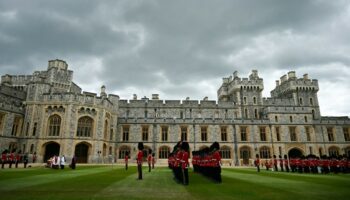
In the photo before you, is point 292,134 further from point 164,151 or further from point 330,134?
point 164,151

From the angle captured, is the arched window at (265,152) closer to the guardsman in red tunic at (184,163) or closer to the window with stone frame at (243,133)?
the window with stone frame at (243,133)

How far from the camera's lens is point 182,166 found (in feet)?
34.8

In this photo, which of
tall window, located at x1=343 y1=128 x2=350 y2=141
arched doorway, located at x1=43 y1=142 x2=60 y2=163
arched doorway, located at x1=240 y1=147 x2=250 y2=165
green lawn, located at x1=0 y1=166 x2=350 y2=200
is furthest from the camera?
tall window, located at x1=343 y1=128 x2=350 y2=141

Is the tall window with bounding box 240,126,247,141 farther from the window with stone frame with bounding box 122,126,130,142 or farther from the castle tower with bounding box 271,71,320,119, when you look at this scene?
the window with stone frame with bounding box 122,126,130,142

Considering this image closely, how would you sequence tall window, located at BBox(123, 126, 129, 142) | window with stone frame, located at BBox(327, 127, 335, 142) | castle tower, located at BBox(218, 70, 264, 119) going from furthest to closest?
castle tower, located at BBox(218, 70, 264, 119)
window with stone frame, located at BBox(327, 127, 335, 142)
tall window, located at BBox(123, 126, 129, 142)

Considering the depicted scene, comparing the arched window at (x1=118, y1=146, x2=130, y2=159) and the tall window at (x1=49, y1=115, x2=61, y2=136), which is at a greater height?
the tall window at (x1=49, y1=115, x2=61, y2=136)

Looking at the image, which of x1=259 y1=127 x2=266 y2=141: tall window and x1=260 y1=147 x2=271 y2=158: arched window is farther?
x1=259 y1=127 x2=266 y2=141: tall window

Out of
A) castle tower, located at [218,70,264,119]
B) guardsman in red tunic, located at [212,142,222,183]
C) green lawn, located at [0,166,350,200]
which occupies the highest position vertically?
castle tower, located at [218,70,264,119]

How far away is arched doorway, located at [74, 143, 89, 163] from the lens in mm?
34062

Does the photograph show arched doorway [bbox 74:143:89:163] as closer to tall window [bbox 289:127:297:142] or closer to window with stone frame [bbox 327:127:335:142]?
tall window [bbox 289:127:297:142]

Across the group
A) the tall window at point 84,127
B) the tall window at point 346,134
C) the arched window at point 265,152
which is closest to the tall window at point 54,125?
the tall window at point 84,127

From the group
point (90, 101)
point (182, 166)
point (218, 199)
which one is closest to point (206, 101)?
point (90, 101)

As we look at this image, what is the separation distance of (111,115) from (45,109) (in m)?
9.76

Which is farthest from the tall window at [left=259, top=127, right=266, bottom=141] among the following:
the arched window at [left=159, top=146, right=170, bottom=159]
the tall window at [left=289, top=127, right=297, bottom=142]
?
the arched window at [left=159, top=146, right=170, bottom=159]
